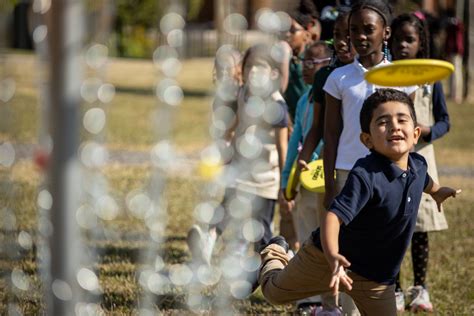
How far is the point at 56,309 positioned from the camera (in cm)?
176

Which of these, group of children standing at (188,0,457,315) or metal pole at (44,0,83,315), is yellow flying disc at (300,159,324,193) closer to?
group of children standing at (188,0,457,315)

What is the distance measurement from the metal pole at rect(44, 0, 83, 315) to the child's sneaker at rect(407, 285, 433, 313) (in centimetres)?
302

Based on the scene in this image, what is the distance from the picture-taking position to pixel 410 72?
252cm

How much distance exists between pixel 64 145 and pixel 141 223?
4933 millimetres

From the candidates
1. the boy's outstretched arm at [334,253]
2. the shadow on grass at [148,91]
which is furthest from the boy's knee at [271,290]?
the shadow on grass at [148,91]

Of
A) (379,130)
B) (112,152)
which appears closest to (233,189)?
(379,130)

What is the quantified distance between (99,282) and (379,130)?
2.01 m

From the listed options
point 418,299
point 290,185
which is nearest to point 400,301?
point 418,299

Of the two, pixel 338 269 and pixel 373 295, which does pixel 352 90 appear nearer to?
pixel 373 295

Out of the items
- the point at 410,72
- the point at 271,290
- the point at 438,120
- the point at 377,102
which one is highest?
the point at 410,72

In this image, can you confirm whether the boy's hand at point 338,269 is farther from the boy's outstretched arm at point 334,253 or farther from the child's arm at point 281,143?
the child's arm at point 281,143

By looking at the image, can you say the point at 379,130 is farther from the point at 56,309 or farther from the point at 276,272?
the point at 56,309

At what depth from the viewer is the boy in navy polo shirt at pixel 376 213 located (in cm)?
311

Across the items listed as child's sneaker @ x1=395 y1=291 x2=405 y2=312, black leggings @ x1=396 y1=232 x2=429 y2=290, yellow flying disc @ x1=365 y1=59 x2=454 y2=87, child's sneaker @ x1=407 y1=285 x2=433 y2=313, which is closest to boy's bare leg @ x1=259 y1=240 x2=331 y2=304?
yellow flying disc @ x1=365 y1=59 x2=454 y2=87
